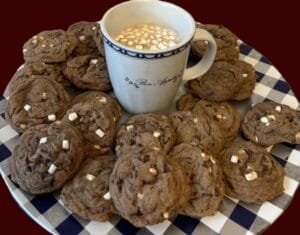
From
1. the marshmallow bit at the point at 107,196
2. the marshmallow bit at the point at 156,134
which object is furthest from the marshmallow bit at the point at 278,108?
the marshmallow bit at the point at 107,196

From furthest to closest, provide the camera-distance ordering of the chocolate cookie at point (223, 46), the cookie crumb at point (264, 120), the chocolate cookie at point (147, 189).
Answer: the chocolate cookie at point (223, 46) → the cookie crumb at point (264, 120) → the chocolate cookie at point (147, 189)

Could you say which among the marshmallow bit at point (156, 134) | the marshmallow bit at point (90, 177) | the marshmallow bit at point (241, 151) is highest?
the marshmallow bit at point (156, 134)

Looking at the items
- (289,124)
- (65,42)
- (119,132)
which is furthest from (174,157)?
(65,42)

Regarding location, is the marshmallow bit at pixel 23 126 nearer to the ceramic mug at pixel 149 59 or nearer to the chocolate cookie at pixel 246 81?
the ceramic mug at pixel 149 59

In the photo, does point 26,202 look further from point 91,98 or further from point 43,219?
point 91,98

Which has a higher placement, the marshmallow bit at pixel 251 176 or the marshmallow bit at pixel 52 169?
the marshmallow bit at pixel 52 169

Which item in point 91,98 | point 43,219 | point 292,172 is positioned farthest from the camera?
point 91,98

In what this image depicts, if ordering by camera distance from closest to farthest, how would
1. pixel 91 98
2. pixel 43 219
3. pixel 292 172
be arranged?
pixel 43 219
pixel 292 172
pixel 91 98
